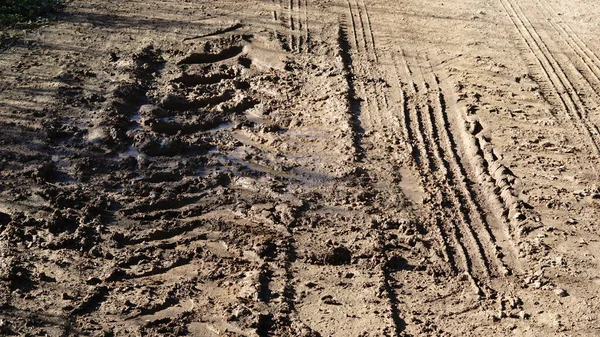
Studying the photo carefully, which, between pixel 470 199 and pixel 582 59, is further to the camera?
pixel 582 59

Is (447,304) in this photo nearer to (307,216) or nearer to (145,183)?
(307,216)

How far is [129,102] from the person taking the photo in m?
6.89

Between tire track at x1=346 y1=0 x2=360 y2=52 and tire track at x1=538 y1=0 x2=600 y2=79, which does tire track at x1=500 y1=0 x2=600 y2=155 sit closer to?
tire track at x1=538 y1=0 x2=600 y2=79

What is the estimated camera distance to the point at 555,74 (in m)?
7.89

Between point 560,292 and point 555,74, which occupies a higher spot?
point 555,74

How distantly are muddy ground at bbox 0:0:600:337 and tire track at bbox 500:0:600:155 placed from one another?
39 mm

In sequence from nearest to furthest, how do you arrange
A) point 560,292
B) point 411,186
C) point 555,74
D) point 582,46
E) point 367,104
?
point 560,292 → point 411,186 → point 367,104 → point 555,74 → point 582,46

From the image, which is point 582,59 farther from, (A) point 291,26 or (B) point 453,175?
(A) point 291,26

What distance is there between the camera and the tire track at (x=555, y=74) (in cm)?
686

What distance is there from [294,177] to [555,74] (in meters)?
4.05

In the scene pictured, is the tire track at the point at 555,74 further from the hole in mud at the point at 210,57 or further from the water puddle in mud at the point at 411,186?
the hole in mud at the point at 210,57

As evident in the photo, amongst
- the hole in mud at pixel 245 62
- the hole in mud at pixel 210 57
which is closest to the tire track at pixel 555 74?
the hole in mud at pixel 245 62

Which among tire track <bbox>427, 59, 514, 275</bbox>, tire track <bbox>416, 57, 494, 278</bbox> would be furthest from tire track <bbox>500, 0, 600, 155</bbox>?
tire track <bbox>416, 57, 494, 278</bbox>

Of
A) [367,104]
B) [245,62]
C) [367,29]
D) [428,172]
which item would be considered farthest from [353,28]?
[428,172]
